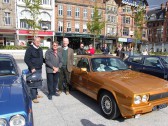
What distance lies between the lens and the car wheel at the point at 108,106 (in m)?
4.07

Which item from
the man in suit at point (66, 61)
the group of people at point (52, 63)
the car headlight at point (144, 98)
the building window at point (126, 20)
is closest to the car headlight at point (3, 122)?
the car headlight at point (144, 98)

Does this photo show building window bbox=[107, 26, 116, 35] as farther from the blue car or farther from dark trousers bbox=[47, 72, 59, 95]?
the blue car

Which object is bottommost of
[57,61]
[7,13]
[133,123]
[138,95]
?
[133,123]

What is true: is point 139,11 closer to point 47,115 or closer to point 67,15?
point 67,15

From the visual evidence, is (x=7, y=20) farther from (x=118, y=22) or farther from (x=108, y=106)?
(x=108, y=106)

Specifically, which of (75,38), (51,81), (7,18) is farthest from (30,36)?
(51,81)

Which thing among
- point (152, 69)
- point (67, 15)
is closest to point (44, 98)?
point (152, 69)

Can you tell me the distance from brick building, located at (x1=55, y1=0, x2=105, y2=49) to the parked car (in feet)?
92.3

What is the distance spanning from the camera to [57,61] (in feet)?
18.6

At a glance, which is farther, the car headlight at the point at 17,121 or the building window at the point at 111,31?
the building window at the point at 111,31

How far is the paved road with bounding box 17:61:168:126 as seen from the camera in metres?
4.09

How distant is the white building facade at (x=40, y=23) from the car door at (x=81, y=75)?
25.6 m

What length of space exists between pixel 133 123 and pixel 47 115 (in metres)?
2.09

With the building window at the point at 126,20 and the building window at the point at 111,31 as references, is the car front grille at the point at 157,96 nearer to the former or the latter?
the building window at the point at 111,31
